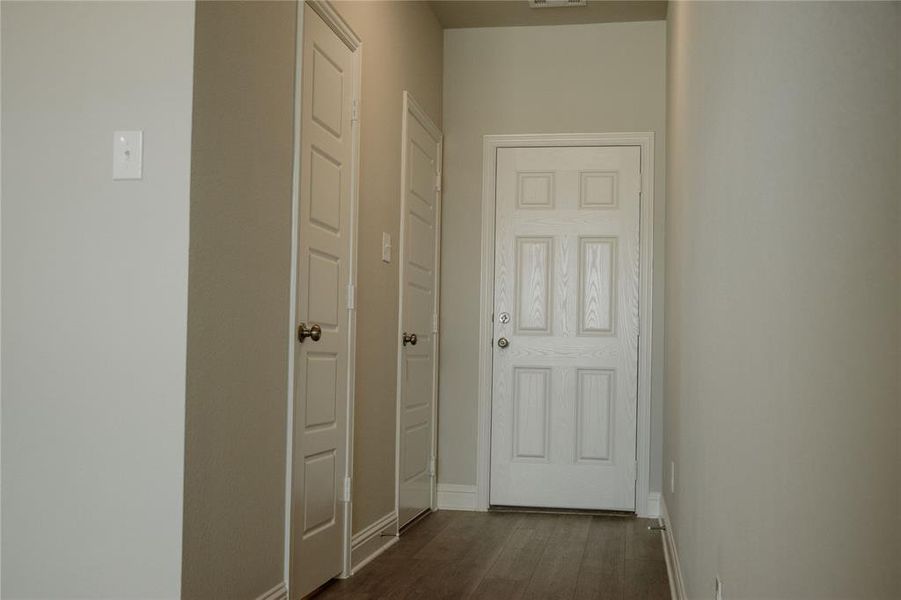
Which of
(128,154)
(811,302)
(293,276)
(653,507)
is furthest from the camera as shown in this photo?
(653,507)

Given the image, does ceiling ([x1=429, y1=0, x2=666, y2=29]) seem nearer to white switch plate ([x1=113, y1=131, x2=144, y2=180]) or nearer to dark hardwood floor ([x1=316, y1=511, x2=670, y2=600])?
dark hardwood floor ([x1=316, y1=511, x2=670, y2=600])

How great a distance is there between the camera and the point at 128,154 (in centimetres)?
245

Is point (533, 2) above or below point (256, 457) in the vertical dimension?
above

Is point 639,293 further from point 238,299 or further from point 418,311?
point 238,299

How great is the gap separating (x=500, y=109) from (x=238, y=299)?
131 inches

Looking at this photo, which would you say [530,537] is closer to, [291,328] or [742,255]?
[291,328]

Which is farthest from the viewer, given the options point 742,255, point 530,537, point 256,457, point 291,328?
point 530,537

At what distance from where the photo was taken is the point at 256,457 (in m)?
2.88

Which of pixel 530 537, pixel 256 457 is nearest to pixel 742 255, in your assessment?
pixel 256 457

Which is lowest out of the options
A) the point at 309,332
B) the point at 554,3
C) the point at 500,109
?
the point at 309,332

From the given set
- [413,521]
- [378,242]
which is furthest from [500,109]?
[413,521]

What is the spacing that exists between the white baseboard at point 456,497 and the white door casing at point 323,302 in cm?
184

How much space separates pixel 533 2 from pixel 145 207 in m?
3.39

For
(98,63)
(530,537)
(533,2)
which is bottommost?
(530,537)
